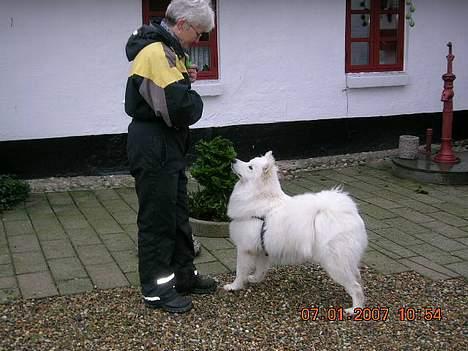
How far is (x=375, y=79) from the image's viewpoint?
372 inches

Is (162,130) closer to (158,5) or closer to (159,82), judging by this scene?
(159,82)

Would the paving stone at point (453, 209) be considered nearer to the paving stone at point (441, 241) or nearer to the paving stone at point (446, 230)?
the paving stone at point (446, 230)

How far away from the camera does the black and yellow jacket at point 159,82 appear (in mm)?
3898

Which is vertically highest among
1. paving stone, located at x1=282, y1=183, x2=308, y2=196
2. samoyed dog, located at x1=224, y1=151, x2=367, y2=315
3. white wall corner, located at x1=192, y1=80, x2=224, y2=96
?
white wall corner, located at x1=192, y1=80, x2=224, y2=96

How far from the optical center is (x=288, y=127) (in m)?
9.19

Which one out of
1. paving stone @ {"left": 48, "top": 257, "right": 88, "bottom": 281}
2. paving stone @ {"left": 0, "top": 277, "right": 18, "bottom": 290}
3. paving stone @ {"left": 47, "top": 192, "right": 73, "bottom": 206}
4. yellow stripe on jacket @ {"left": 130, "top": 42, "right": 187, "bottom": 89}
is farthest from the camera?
paving stone @ {"left": 47, "top": 192, "right": 73, "bottom": 206}

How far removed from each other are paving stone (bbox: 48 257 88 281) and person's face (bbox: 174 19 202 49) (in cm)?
218

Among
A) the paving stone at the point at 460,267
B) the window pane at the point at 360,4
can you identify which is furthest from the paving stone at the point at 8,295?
the window pane at the point at 360,4

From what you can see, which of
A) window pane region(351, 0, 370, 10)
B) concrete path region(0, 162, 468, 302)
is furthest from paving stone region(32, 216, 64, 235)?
window pane region(351, 0, 370, 10)

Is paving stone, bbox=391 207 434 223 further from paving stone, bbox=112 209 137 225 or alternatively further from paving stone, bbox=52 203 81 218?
paving stone, bbox=52 203 81 218

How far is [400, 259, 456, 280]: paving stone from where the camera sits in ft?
16.8

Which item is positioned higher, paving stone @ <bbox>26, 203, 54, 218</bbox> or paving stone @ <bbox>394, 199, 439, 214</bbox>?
paving stone @ <bbox>26, 203, 54, 218</bbox>

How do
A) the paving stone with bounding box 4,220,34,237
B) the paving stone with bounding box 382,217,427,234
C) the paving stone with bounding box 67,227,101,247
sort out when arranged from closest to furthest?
the paving stone with bounding box 67,227,101,247
the paving stone with bounding box 4,220,34,237
the paving stone with bounding box 382,217,427,234

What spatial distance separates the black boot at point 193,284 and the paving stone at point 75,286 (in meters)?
0.72
